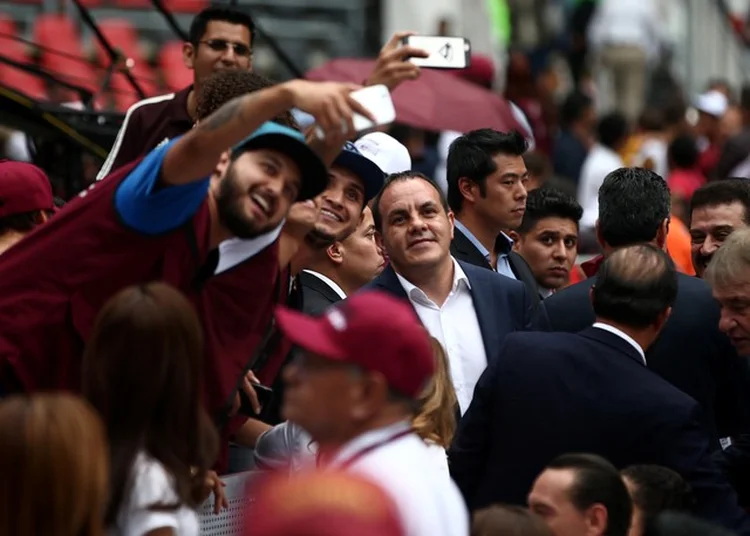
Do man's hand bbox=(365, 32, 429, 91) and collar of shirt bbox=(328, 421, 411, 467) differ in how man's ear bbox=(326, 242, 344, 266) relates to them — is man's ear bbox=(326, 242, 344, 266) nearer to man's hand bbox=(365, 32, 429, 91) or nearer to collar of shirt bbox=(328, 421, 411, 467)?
man's hand bbox=(365, 32, 429, 91)

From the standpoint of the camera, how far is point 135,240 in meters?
5.79

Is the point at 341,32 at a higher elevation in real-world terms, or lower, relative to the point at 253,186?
lower

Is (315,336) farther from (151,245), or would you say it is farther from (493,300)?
(493,300)

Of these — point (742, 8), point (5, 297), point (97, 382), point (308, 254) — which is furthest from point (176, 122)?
point (742, 8)

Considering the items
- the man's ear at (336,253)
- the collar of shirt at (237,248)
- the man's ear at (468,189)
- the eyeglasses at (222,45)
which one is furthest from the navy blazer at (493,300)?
the eyeglasses at (222,45)

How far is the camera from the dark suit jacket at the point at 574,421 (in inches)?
242

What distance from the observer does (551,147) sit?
18922 millimetres

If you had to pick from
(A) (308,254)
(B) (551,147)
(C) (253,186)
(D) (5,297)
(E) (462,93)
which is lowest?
(B) (551,147)

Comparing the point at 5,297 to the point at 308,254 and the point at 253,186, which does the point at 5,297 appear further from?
the point at 308,254

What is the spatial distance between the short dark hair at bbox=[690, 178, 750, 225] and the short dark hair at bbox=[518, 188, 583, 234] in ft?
3.35

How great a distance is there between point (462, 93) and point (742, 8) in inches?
813

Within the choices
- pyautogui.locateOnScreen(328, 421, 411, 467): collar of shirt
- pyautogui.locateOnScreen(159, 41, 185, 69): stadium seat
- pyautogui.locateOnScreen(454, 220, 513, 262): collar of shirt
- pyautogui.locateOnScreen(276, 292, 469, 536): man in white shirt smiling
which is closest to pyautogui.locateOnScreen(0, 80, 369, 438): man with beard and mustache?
pyautogui.locateOnScreen(276, 292, 469, 536): man in white shirt smiling

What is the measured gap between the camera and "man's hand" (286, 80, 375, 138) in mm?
5371

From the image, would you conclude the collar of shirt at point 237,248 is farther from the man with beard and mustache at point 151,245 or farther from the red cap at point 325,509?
the red cap at point 325,509
